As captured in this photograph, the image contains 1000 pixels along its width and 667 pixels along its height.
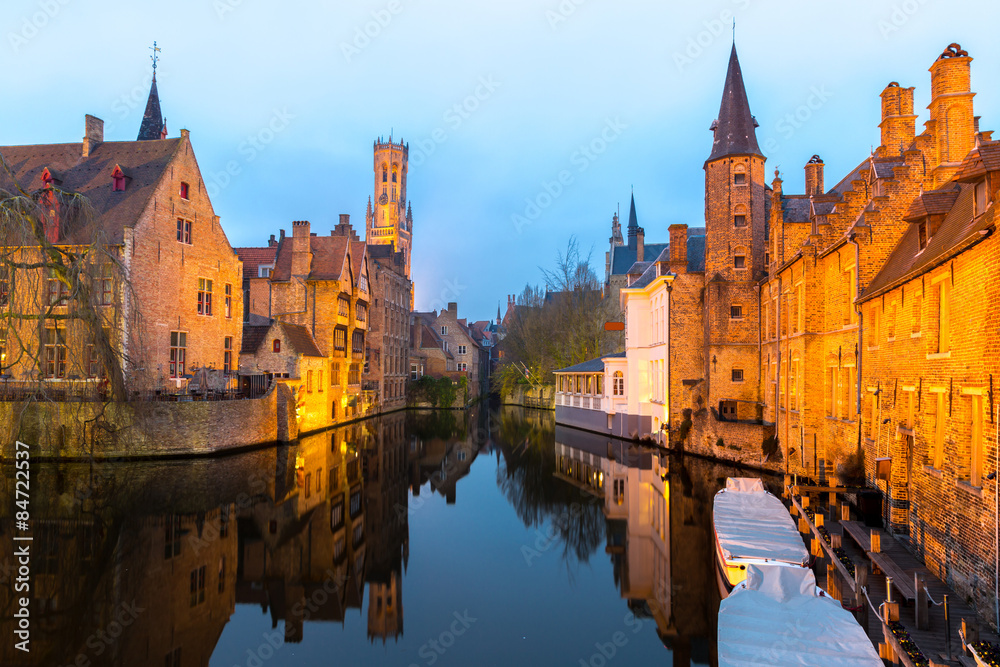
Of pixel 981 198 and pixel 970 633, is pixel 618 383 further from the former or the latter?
pixel 970 633

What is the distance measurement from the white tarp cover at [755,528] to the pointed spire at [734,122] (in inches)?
742

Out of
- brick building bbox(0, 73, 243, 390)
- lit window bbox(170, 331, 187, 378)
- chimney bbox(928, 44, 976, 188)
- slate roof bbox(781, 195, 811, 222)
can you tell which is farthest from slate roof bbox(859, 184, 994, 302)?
lit window bbox(170, 331, 187, 378)

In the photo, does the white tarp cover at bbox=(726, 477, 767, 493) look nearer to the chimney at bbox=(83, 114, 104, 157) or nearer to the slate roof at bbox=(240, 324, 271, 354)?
the slate roof at bbox=(240, 324, 271, 354)

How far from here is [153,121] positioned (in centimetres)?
4100

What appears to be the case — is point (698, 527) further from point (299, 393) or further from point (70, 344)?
point (299, 393)

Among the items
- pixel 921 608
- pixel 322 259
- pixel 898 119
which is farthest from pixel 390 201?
pixel 921 608

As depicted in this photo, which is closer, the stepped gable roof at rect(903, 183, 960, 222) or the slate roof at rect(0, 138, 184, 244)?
the stepped gable roof at rect(903, 183, 960, 222)

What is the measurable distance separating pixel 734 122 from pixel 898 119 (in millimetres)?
8801

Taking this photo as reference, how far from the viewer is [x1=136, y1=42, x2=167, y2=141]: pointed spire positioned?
4050 centimetres

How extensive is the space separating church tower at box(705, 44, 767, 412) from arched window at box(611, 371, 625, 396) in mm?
8119

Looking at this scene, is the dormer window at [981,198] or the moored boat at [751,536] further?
the moored boat at [751,536]

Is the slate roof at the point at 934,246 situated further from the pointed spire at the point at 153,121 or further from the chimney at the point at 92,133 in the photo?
the pointed spire at the point at 153,121

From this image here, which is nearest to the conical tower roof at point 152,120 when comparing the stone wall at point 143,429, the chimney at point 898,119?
the stone wall at point 143,429

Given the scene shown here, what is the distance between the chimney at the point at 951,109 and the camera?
50.5ft
